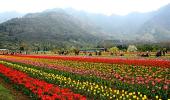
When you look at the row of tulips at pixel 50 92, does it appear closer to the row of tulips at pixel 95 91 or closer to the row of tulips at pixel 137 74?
the row of tulips at pixel 95 91

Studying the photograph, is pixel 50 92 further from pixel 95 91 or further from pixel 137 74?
pixel 137 74

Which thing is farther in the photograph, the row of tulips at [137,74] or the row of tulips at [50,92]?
the row of tulips at [137,74]

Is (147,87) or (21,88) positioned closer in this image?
(147,87)

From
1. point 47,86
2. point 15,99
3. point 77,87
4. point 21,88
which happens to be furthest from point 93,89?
point 21,88

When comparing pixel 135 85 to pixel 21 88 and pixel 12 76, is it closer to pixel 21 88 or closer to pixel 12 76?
pixel 21 88

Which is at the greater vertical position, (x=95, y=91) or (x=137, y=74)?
(x=137, y=74)

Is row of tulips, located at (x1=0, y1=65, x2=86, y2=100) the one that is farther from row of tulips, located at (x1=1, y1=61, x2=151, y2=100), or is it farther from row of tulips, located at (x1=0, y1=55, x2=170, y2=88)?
row of tulips, located at (x1=0, y1=55, x2=170, y2=88)

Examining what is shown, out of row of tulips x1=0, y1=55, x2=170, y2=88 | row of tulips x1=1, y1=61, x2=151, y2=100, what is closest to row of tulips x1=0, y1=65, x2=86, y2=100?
row of tulips x1=1, y1=61, x2=151, y2=100

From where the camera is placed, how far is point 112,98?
1334 centimetres

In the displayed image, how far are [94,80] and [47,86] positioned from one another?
21.6ft

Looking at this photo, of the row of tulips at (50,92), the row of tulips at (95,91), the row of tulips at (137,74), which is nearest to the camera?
the row of tulips at (50,92)

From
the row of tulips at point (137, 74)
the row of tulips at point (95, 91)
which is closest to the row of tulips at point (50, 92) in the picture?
the row of tulips at point (95, 91)

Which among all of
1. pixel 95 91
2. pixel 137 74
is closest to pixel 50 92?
pixel 95 91

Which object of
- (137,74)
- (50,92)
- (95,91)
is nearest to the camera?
(50,92)
